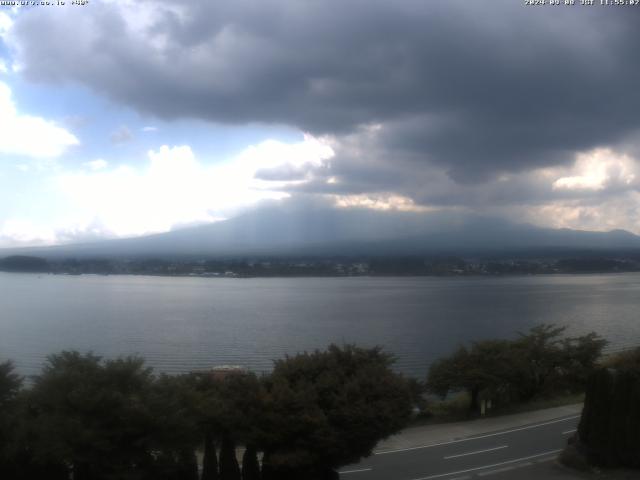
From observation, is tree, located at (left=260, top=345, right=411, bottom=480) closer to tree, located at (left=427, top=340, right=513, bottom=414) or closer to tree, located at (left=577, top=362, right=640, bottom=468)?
tree, located at (left=577, top=362, right=640, bottom=468)

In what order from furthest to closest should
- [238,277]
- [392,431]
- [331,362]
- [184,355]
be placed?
[238,277] < [184,355] < [331,362] < [392,431]

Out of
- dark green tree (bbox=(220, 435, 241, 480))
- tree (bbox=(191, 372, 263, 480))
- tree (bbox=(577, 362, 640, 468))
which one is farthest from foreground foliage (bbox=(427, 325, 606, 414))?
dark green tree (bbox=(220, 435, 241, 480))

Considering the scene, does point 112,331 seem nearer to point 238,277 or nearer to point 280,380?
point 280,380

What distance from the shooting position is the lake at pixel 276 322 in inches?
1484

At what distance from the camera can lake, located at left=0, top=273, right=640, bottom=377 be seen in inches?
1484

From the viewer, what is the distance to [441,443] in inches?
586

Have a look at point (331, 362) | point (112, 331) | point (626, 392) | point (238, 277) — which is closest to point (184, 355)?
point (112, 331)

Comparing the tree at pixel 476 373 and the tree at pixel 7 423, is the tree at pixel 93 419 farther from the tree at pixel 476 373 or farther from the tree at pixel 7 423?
the tree at pixel 476 373

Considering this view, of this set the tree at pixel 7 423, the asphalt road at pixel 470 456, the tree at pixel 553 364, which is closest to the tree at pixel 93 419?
the tree at pixel 7 423

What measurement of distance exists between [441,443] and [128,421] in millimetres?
8500

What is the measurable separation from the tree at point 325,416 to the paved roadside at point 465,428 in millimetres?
4119

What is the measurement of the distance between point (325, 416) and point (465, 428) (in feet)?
25.7

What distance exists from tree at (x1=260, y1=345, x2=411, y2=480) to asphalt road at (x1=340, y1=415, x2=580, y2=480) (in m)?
1.81

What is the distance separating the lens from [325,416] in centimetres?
1017
